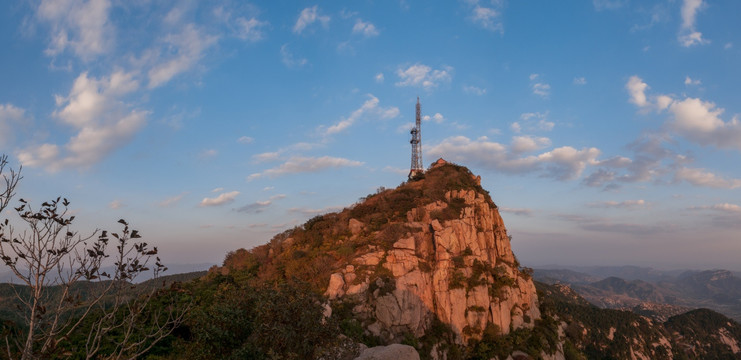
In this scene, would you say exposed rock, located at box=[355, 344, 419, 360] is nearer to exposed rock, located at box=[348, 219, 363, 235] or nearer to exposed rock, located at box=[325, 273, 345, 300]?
exposed rock, located at box=[325, 273, 345, 300]

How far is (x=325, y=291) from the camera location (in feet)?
83.6

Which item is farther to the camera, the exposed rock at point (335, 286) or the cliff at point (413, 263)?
the cliff at point (413, 263)

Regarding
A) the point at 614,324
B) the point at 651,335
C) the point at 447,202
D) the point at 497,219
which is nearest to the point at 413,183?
the point at 447,202

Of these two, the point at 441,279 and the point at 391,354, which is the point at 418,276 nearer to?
the point at 441,279

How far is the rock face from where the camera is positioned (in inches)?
1009

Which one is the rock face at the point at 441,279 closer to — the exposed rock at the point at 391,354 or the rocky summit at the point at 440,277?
the rocky summit at the point at 440,277

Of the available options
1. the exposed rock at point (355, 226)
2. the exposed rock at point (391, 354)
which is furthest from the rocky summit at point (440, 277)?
the exposed rock at point (391, 354)

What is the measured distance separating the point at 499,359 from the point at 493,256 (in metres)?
10.7

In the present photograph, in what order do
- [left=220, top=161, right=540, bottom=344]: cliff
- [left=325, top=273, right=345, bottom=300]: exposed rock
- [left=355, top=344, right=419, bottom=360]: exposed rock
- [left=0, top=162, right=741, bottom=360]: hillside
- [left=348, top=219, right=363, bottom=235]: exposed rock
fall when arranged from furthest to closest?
[left=348, top=219, right=363, bottom=235]: exposed rock
[left=220, top=161, right=540, bottom=344]: cliff
[left=325, top=273, right=345, bottom=300]: exposed rock
[left=0, top=162, right=741, bottom=360]: hillside
[left=355, top=344, right=419, bottom=360]: exposed rock

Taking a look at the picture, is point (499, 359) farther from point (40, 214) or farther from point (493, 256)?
point (40, 214)

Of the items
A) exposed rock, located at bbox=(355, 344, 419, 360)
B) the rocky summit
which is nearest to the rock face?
the rocky summit

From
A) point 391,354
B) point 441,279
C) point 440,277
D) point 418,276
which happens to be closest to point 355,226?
point 418,276

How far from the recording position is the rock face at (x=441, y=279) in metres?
25.6

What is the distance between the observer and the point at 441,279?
97.2ft
